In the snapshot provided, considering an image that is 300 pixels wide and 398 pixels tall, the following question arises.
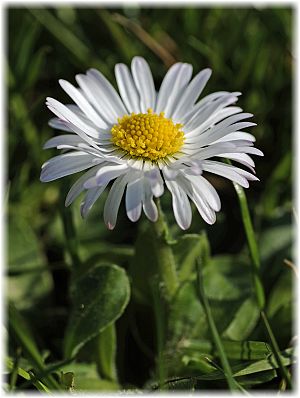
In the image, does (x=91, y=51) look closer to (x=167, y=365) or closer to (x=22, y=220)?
(x=22, y=220)

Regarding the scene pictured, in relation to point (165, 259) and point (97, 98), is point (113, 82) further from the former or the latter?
point (165, 259)

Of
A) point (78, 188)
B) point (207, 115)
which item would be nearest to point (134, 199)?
point (78, 188)

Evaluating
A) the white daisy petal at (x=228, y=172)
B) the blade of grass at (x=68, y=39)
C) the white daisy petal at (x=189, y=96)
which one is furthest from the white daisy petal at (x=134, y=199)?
the blade of grass at (x=68, y=39)

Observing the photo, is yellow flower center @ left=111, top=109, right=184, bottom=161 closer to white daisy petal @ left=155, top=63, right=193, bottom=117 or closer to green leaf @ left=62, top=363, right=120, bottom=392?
white daisy petal @ left=155, top=63, right=193, bottom=117

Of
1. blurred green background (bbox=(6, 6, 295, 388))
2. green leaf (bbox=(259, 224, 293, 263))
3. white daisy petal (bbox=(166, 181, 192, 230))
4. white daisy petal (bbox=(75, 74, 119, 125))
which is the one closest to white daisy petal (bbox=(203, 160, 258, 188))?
white daisy petal (bbox=(166, 181, 192, 230))

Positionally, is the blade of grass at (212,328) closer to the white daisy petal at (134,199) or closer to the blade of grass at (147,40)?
the white daisy petal at (134,199)

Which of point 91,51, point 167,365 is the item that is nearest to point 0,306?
point 167,365
